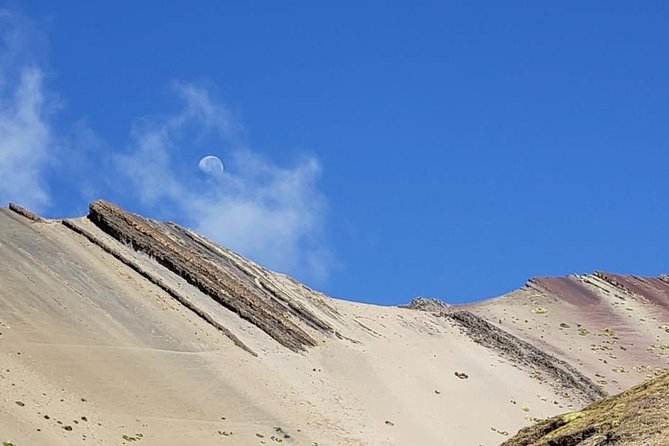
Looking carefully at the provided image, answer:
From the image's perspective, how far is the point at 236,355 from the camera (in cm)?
3262

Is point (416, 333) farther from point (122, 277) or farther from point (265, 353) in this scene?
point (122, 277)

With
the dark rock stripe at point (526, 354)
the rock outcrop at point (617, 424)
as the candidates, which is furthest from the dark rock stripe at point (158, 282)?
the rock outcrop at point (617, 424)

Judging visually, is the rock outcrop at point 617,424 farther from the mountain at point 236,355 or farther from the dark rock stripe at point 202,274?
the dark rock stripe at point 202,274

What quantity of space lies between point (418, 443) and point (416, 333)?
1261 centimetres

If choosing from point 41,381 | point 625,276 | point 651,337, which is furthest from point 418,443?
point 625,276

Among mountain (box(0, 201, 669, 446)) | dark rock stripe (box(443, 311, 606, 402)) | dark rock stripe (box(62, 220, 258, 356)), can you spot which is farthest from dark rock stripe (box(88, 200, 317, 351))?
dark rock stripe (box(443, 311, 606, 402))

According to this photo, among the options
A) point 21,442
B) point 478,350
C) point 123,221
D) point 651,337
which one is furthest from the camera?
point 651,337

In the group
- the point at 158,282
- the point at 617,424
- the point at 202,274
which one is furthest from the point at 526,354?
the point at 617,424

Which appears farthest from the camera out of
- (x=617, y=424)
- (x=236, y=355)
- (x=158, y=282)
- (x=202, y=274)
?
(x=202, y=274)

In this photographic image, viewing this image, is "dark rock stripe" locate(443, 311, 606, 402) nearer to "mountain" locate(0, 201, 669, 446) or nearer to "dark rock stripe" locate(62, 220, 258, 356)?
"mountain" locate(0, 201, 669, 446)

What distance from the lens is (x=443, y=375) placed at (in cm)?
3997

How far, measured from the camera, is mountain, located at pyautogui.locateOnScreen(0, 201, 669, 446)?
27.0 metres

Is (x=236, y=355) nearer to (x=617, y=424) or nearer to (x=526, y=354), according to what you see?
(x=526, y=354)

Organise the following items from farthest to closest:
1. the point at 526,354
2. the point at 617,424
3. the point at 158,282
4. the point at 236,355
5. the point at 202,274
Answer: the point at 526,354 → the point at 202,274 → the point at 158,282 → the point at 236,355 → the point at 617,424
